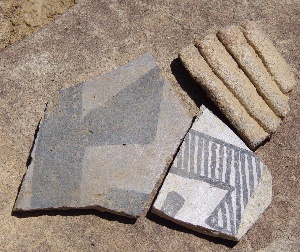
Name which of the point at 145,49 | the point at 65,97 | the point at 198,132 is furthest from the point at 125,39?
the point at 198,132

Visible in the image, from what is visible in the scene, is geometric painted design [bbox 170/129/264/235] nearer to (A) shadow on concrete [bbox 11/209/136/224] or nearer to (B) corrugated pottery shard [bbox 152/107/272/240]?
(B) corrugated pottery shard [bbox 152/107/272/240]

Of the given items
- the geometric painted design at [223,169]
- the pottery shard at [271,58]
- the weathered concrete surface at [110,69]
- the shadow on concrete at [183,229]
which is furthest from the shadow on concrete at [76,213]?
the pottery shard at [271,58]

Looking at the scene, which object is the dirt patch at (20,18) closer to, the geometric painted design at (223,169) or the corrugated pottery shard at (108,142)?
the corrugated pottery shard at (108,142)

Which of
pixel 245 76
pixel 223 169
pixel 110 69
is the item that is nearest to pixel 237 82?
pixel 245 76

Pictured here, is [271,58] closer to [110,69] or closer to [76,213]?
[110,69]

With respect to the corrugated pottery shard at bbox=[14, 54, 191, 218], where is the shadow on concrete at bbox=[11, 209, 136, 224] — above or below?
below

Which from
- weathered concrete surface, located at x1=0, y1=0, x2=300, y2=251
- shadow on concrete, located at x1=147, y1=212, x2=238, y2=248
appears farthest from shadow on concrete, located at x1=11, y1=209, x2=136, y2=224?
shadow on concrete, located at x1=147, y1=212, x2=238, y2=248
